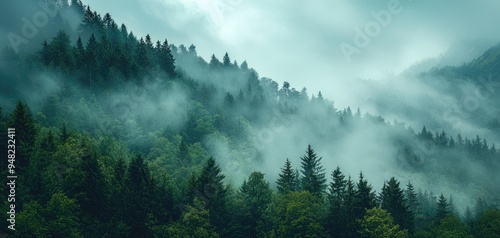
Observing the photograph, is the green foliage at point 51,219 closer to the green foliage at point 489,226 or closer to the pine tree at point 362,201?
the pine tree at point 362,201

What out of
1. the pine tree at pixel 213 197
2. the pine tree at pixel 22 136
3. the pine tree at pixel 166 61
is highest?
the pine tree at pixel 166 61

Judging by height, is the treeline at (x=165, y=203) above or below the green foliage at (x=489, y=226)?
above

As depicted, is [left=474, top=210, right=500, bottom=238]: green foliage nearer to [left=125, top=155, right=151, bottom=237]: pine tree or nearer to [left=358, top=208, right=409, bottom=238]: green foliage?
[left=358, top=208, right=409, bottom=238]: green foliage

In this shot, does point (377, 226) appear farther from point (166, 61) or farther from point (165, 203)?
point (166, 61)

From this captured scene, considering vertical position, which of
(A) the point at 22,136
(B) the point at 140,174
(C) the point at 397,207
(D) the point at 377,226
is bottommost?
(D) the point at 377,226

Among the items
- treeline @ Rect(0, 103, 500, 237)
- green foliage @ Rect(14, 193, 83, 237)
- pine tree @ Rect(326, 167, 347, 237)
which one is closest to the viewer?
green foliage @ Rect(14, 193, 83, 237)

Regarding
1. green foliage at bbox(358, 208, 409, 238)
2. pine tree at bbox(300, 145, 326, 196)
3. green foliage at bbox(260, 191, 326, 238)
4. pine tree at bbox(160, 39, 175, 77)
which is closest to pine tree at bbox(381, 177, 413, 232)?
green foliage at bbox(358, 208, 409, 238)

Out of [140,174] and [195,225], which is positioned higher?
[140,174]

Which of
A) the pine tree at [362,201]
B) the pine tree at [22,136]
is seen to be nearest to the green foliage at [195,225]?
the pine tree at [362,201]

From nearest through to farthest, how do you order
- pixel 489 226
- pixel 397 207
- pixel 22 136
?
1. pixel 22 136
2. pixel 397 207
3. pixel 489 226

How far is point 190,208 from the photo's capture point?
271 feet

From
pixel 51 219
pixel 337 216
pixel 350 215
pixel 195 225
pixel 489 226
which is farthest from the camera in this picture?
pixel 489 226

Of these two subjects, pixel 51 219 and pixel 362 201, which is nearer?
pixel 51 219

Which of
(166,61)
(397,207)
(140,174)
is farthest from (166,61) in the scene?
(397,207)
